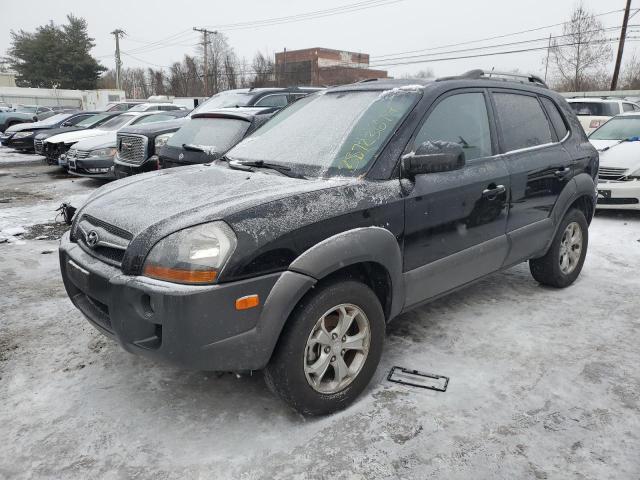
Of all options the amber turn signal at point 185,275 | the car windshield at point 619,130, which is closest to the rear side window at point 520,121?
the amber turn signal at point 185,275

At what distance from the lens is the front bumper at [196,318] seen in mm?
2203

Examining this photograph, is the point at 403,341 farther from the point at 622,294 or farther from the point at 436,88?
the point at 622,294

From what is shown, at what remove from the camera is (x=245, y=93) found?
9.51 m

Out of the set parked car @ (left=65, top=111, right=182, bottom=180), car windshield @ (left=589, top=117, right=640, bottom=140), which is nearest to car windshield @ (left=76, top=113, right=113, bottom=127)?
parked car @ (left=65, top=111, right=182, bottom=180)

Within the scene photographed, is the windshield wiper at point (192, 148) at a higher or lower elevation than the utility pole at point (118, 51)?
lower

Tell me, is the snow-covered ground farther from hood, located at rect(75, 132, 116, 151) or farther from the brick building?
the brick building

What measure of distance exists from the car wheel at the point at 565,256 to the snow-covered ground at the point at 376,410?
0.37m

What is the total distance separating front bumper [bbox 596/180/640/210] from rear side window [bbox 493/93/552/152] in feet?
12.8

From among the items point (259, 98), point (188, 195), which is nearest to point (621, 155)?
point (259, 98)

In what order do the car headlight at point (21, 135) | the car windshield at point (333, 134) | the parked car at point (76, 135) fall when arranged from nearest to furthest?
1. the car windshield at point (333, 134)
2. the parked car at point (76, 135)
3. the car headlight at point (21, 135)

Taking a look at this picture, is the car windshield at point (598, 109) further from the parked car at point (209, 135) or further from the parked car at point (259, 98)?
the parked car at point (209, 135)

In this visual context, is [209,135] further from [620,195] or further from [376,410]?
[620,195]

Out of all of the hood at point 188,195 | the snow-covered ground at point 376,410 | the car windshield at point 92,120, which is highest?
the car windshield at point 92,120

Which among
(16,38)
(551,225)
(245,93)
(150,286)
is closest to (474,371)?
(551,225)
